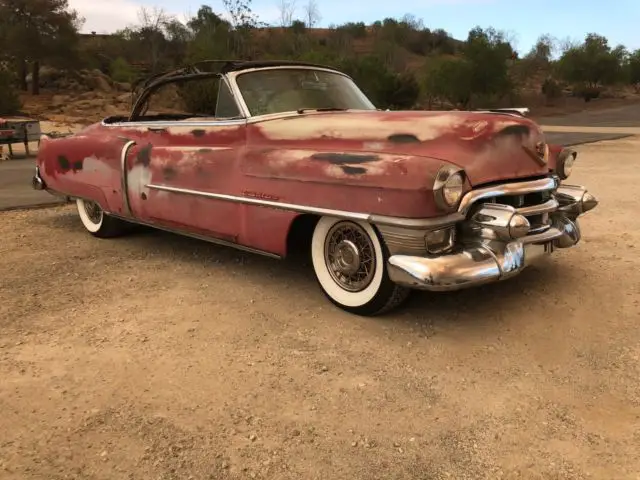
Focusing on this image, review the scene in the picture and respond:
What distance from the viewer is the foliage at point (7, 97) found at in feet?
70.0

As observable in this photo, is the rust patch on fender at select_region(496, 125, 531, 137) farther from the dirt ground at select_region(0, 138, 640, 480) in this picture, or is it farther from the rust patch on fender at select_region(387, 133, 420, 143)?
the dirt ground at select_region(0, 138, 640, 480)

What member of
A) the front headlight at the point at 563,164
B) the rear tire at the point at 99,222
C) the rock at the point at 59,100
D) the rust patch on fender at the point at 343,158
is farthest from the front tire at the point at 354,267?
the rock at the point at 59,100

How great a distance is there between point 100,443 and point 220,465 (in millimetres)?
550

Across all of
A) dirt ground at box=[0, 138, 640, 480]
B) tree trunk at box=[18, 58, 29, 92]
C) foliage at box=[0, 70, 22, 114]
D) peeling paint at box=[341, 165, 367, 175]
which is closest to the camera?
dirt ground at box=[0, 138, 640, 480]

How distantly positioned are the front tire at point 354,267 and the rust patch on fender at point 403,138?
526 mm

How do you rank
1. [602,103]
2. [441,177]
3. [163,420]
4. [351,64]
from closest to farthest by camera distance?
1. [163,420]
2. [441,177]
3. [351,64]
4. [602,103]

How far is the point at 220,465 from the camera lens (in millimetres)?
2297

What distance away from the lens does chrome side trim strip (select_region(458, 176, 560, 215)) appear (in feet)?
10.8

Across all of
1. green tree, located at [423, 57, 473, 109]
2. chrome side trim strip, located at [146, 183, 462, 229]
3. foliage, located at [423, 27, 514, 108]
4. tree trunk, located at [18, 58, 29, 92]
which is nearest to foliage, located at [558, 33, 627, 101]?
foliage, located at [423, 27, 514, 108]

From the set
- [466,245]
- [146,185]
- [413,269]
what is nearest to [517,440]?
[413,269]

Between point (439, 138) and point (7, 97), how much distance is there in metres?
22.5

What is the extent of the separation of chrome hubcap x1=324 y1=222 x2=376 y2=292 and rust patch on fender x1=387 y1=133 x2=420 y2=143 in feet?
1.86

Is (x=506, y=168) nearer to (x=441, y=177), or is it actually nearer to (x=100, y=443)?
(x=441, y=177)

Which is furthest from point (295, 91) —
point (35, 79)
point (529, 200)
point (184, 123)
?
point (35, 79)
